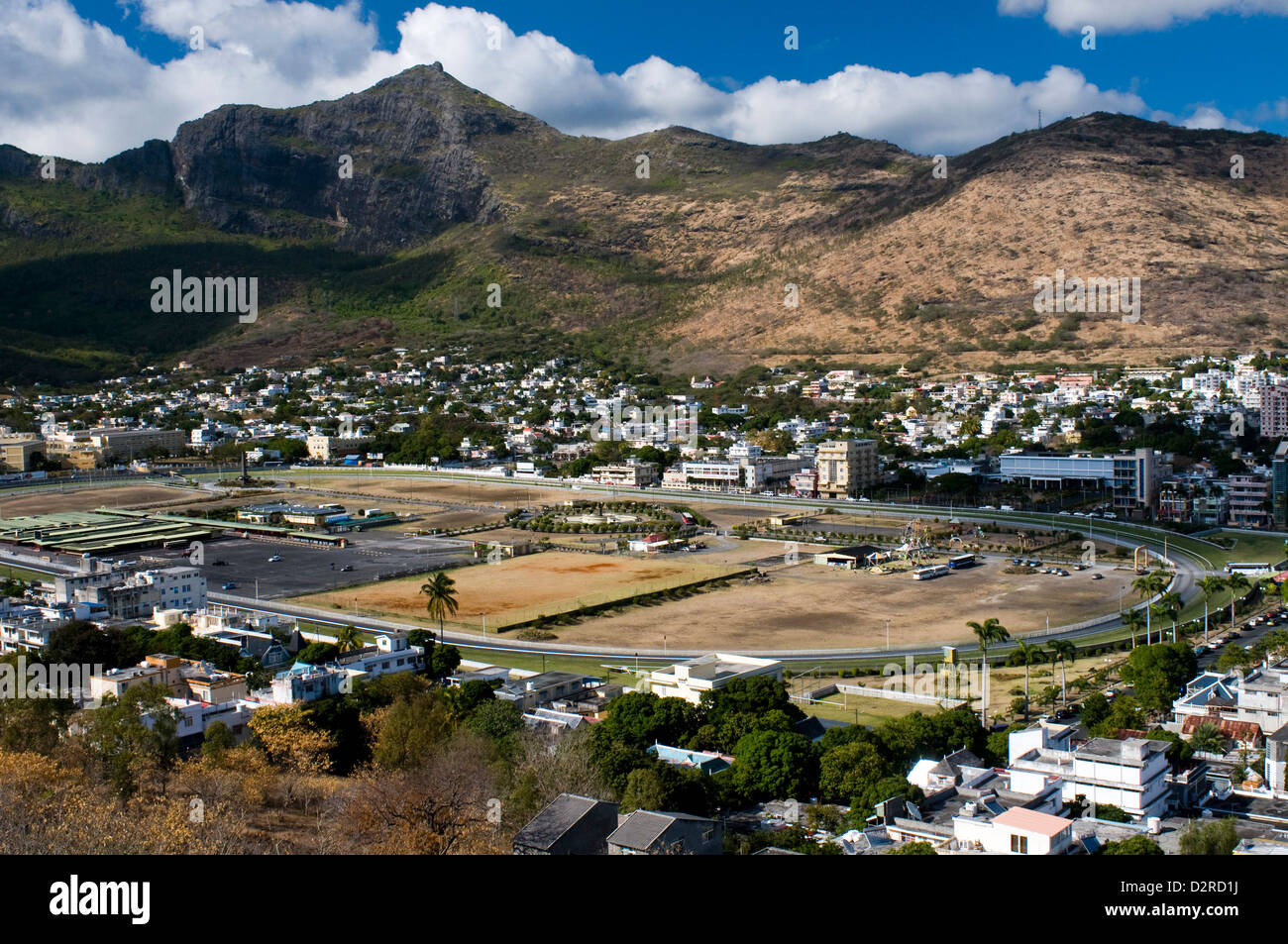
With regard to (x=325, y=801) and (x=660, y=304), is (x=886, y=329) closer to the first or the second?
(x=660, y=304)

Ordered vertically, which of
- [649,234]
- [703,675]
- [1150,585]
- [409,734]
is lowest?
[703,675]

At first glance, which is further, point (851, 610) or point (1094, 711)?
point (851, 610)

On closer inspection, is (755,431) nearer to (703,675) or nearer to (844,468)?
(844,468)

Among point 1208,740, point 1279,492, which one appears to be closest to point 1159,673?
point 1208,740

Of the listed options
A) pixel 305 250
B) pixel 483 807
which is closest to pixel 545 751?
pixel 483 807

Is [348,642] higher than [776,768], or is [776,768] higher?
[348,642]

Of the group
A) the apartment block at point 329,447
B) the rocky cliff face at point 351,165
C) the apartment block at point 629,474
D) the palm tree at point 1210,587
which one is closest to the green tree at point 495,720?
the palm tree at point 1210,587

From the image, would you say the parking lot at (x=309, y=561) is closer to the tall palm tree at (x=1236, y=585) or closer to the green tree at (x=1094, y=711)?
the green tree at (x=1094, y=711)
